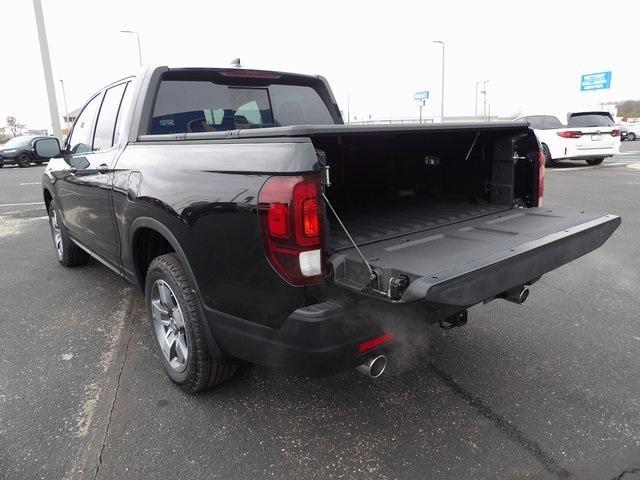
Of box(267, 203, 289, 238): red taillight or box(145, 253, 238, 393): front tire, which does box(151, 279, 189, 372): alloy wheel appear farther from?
box(267, 203, 289, 238): red taillight

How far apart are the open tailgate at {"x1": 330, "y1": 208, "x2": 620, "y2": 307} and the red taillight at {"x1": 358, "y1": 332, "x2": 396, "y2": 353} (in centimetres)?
24

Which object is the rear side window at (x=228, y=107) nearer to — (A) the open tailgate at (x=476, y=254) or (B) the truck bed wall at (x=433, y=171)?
(B) the truck bed wall at (x=433, y=171)

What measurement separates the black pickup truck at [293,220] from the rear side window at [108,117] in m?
0.03

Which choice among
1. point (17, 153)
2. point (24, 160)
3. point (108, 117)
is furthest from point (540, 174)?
point (24, 160)

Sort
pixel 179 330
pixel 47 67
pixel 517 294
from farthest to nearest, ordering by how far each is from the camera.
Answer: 1. pixel 47 67
2. pixel 179 330
3. pixel 517 294

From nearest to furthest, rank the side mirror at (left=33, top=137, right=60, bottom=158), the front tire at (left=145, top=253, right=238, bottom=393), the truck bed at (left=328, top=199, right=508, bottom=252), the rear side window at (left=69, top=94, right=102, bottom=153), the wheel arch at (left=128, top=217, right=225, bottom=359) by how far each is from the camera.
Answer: the wheel arch at (left=128, top=217, right=225, bottom=359), the front tire at (left=145, top=253, right=238, bottom=393), the truck bed at (left=328, top=199, right=508, bottom=252), the rear side window at (left=69, top=94, right=102, bottom=153), the side mirror at (left=33, top=137, right=60, bottom=158)

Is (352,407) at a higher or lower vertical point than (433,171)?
lower

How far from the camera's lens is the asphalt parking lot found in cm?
235

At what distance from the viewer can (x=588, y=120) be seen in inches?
579

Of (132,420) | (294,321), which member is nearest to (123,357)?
(132,420)

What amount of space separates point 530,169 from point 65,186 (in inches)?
156

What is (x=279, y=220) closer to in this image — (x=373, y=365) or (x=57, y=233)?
(x=373, y=365)

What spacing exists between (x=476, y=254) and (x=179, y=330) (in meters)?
1.68

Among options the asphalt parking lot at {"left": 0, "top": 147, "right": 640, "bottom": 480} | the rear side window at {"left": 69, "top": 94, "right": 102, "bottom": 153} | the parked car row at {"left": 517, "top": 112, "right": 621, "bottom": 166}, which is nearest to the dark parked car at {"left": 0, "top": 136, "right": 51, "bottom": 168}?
the rear side window at {"left": 69, "top": 94, "right": 102, "bottom": 153}
